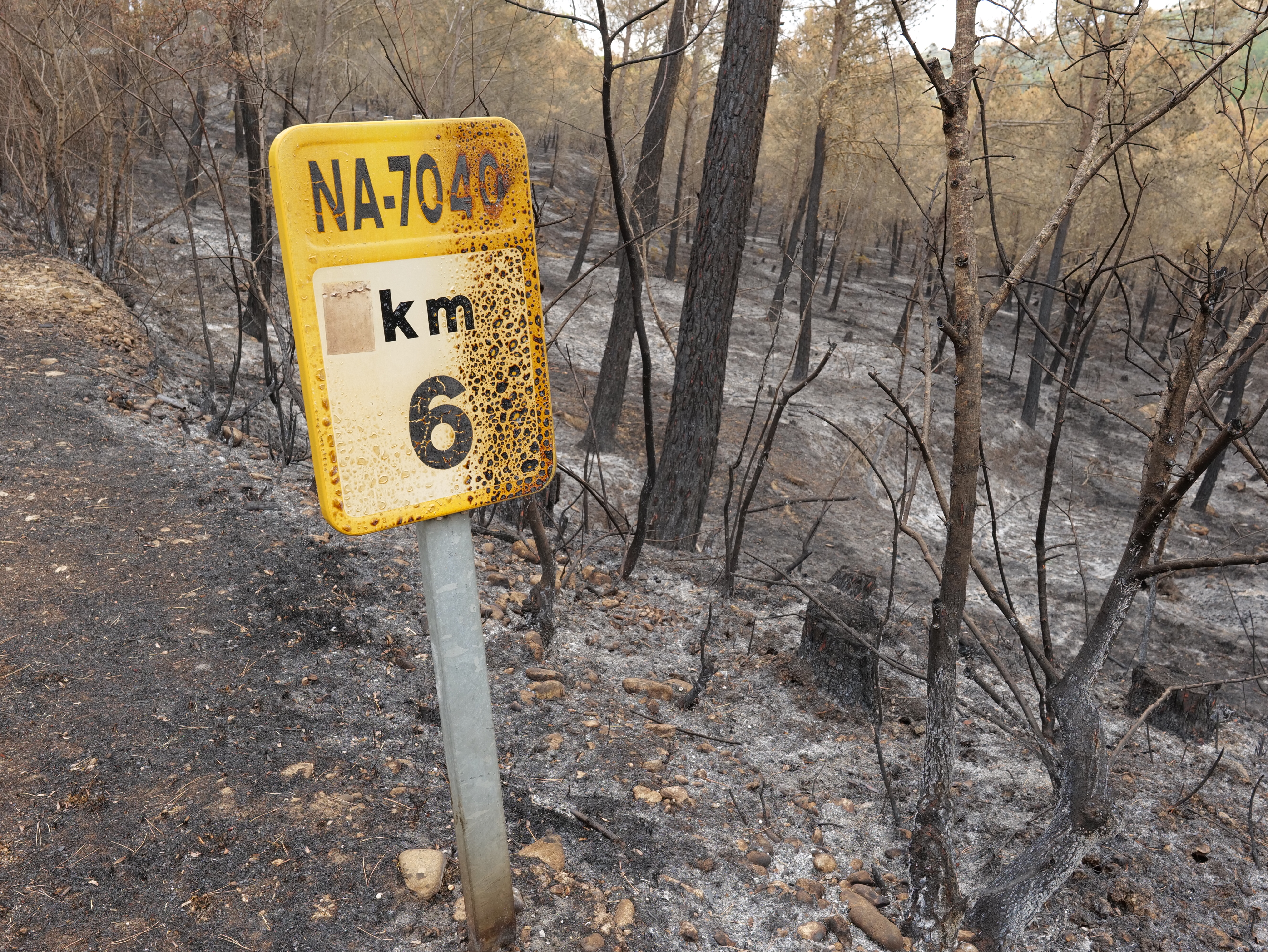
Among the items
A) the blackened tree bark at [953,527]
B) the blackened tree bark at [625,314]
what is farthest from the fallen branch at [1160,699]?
the blackened tree bark at [625,314]

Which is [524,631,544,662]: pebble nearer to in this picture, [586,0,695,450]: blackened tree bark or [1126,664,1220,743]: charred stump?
[1126,664,1220,743]: charred stump

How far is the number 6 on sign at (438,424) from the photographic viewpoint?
1.36 metres

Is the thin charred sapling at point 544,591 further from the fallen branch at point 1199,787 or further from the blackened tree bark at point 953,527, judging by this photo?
the fallen branch at point 1199,787

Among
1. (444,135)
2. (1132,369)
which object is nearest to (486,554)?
(444,135)

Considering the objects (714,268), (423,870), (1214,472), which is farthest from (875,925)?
(1214,472)

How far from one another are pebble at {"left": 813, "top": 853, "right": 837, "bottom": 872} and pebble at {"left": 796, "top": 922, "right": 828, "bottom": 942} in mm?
243

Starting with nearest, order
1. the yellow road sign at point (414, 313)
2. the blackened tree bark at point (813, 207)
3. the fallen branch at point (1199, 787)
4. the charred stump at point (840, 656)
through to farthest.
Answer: the yellow road sign at point (414, 313)
the fallen branch at point (1199, 787)
the charred stump at point (840, 656)
the blackened tree bark at point (813, 207)

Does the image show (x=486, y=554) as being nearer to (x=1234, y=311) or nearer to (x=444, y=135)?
(x=444, y=135)

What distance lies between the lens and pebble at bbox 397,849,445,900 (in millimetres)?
1974

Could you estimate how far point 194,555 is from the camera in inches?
131

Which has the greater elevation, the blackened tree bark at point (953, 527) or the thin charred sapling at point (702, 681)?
the blackened tree bark at point (953, 527)

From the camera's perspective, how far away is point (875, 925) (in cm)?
219

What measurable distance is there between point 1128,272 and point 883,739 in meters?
27.0

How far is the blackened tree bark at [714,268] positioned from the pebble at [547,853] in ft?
7.49
